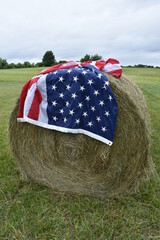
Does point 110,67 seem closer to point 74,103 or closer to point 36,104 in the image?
point 74,103

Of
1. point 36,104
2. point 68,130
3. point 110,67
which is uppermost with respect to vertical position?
point 110,67

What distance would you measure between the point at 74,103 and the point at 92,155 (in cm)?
69

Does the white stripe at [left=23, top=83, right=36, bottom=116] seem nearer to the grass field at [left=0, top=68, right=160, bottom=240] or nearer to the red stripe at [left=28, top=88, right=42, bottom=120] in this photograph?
the red stripe at [left=28, top=88, right=42, bottom=120]

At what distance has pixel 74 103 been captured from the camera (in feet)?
7.26

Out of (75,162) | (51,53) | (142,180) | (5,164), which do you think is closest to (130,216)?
(142,180)

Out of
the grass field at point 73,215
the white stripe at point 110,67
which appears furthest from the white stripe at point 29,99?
the grass field at point 73,215

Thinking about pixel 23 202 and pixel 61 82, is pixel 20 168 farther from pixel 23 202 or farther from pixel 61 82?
pixel 61 82

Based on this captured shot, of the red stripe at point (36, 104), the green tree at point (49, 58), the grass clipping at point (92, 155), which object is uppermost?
the green tree at point (49, 58)

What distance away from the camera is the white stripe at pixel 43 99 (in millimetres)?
2283

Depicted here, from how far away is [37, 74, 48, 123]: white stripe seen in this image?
7.49ft

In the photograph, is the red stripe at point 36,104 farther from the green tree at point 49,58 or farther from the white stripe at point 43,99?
the green tree at point 49,58

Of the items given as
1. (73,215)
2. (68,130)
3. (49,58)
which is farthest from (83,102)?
(49,58)

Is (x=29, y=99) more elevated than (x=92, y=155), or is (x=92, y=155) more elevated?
(x=29, y=99)

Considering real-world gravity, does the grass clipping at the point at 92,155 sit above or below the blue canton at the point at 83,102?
below
